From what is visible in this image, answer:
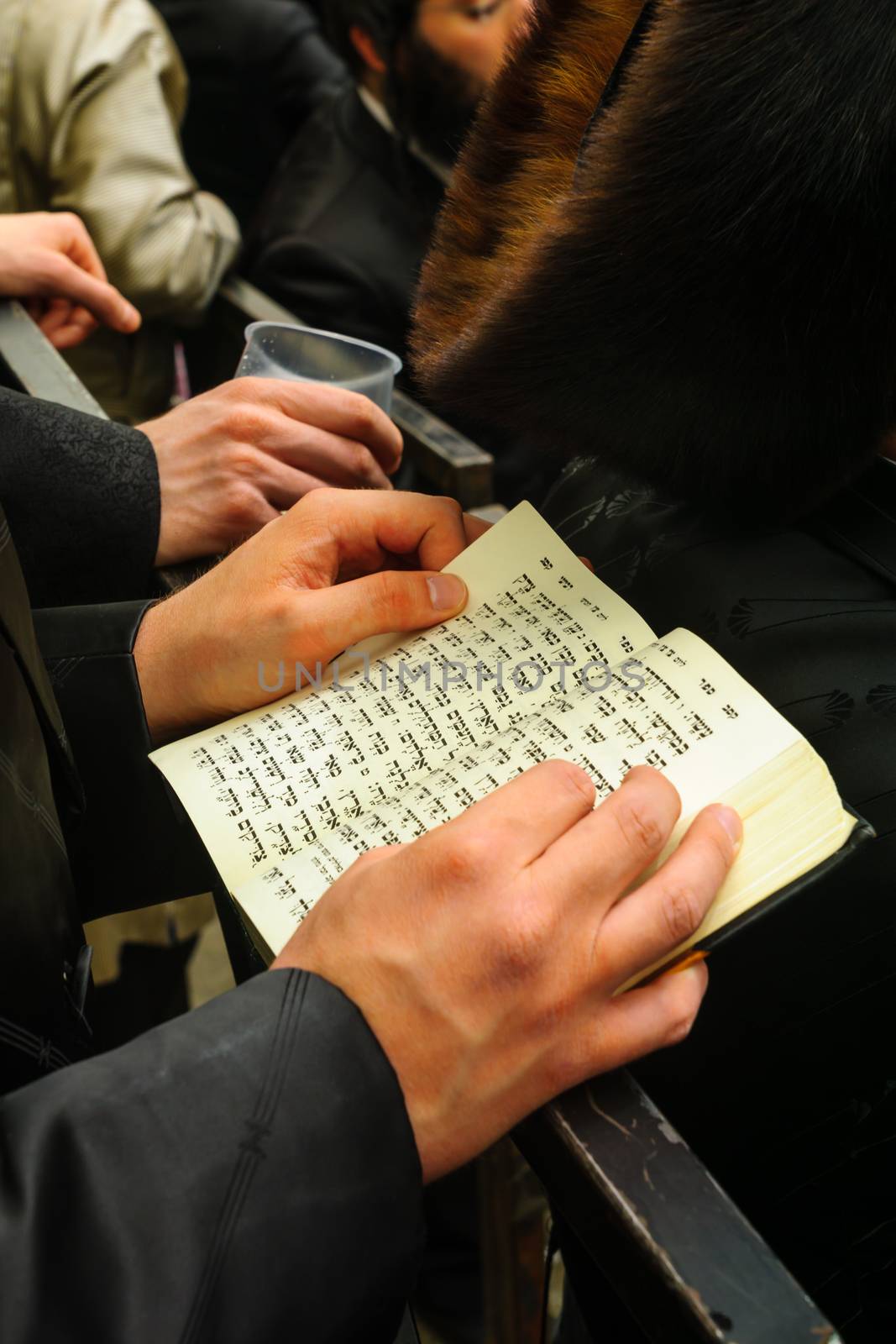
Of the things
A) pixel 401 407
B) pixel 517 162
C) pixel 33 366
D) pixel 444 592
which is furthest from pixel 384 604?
pixel 401 407

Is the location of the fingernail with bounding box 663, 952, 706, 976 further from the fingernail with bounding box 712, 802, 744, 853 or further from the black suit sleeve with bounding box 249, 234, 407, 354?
the black suit sleeve with bounding box 249, 234, 407, 354

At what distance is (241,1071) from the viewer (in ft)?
1.59

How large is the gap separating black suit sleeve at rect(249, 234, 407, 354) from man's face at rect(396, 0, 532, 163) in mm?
275

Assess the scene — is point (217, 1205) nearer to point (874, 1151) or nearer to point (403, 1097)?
point (403, 1097)

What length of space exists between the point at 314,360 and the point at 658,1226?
87 cm

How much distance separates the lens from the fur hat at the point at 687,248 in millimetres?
497

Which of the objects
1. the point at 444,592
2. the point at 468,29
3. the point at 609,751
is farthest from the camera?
the point at 468,29

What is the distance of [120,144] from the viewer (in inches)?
67.8

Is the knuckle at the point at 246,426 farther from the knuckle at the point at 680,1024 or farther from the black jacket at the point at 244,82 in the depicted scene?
the black jacket at the point at 244,82

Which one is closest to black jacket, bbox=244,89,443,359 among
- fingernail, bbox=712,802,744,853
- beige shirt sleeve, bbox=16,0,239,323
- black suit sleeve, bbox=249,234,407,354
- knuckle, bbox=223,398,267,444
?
black suit sleeve, bbox=249,234,407,354

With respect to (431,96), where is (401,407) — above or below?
below

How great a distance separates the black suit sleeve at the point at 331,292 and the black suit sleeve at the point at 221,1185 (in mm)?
1567

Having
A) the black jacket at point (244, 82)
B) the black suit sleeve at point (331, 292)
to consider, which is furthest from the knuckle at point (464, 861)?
the black jacket at point (244, 82)

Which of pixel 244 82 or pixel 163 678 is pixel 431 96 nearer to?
pixel 244 82
